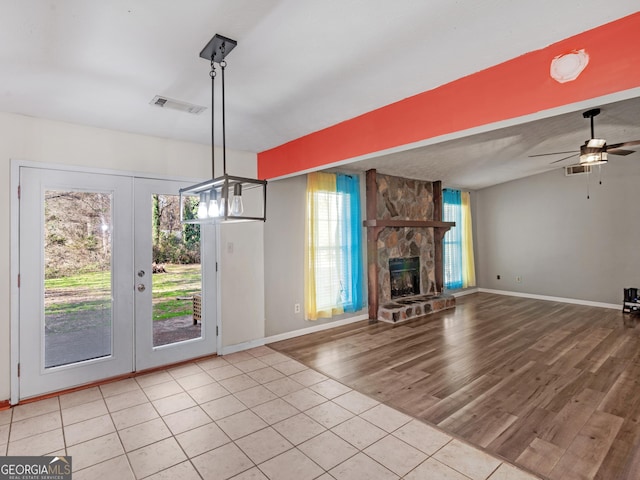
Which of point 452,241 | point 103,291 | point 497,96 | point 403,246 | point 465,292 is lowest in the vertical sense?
point 465,292

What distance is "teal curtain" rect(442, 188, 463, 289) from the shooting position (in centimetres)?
730

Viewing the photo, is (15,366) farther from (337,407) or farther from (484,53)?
(484,53)

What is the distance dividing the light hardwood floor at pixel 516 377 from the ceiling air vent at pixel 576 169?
2.61 meters

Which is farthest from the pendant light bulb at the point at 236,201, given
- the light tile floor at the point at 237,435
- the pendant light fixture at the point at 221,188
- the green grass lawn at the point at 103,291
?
the green grass lawn at the point at 103,291

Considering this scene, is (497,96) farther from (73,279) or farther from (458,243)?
(458,243)

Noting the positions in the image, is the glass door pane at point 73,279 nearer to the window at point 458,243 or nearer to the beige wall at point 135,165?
the beige wall at point 135,165

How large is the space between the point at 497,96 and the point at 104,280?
3.70 m

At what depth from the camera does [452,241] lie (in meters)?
7.46

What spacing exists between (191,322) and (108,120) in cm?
225

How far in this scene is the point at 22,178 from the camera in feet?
9.36

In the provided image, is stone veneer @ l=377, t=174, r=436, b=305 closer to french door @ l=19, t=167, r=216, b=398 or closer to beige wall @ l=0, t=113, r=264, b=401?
beige wall @ l=0, t=113, r=264, b=401

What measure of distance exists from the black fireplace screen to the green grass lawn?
11.7ft

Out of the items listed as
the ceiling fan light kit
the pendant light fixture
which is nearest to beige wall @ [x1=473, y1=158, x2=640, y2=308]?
the ceiling fan light kit

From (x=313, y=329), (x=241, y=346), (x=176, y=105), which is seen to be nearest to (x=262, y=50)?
(x=176, y=105)
